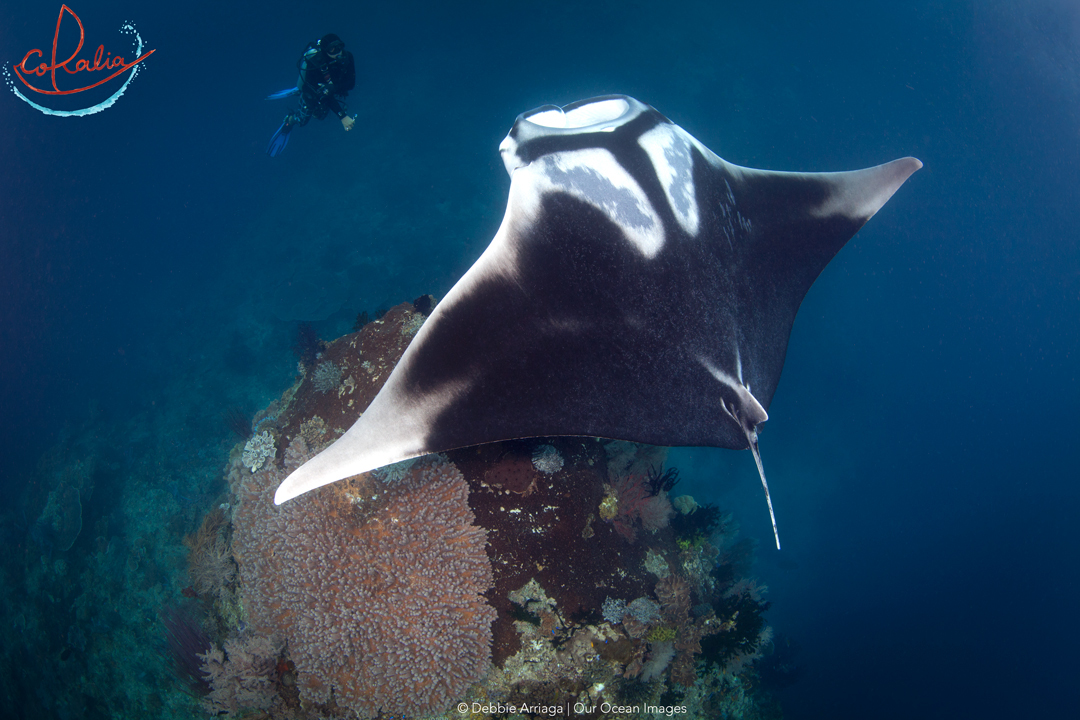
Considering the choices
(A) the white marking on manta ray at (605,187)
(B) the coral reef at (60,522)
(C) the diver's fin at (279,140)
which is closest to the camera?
(A) the white marking on manta ray at (605,187)

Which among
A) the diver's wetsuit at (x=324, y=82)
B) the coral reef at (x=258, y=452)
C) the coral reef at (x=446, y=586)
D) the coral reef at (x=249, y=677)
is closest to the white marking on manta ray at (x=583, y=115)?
the coral reef at (x=446, y=586)

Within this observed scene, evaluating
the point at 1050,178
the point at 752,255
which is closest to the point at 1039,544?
the point at 1050,178

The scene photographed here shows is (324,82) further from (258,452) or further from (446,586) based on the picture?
(446,586)

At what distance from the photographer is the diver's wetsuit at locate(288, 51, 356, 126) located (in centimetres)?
829

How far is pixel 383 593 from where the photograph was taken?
3238 mm

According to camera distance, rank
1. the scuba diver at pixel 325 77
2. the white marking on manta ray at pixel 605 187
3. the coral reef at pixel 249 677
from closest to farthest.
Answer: the white marking on manta ray at pixel 605 187
the coral reef at pixel 249 677
the scuba diver at pixel 325 77

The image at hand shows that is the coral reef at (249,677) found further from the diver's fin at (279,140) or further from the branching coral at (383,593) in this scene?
the diver's fin at (279,140)

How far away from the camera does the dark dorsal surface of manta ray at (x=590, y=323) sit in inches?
77.4

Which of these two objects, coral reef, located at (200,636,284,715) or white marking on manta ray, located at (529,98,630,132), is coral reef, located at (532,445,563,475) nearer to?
white marking on manta ray, located at (529,98,630,132)

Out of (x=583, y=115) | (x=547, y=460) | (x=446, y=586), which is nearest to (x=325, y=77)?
(x=583, y=115)

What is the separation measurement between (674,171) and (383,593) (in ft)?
11.8

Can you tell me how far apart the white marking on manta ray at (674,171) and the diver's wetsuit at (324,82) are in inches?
324

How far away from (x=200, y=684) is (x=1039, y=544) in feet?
87.7

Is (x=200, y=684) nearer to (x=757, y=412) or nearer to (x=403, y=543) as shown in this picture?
(x=403, y=543)
